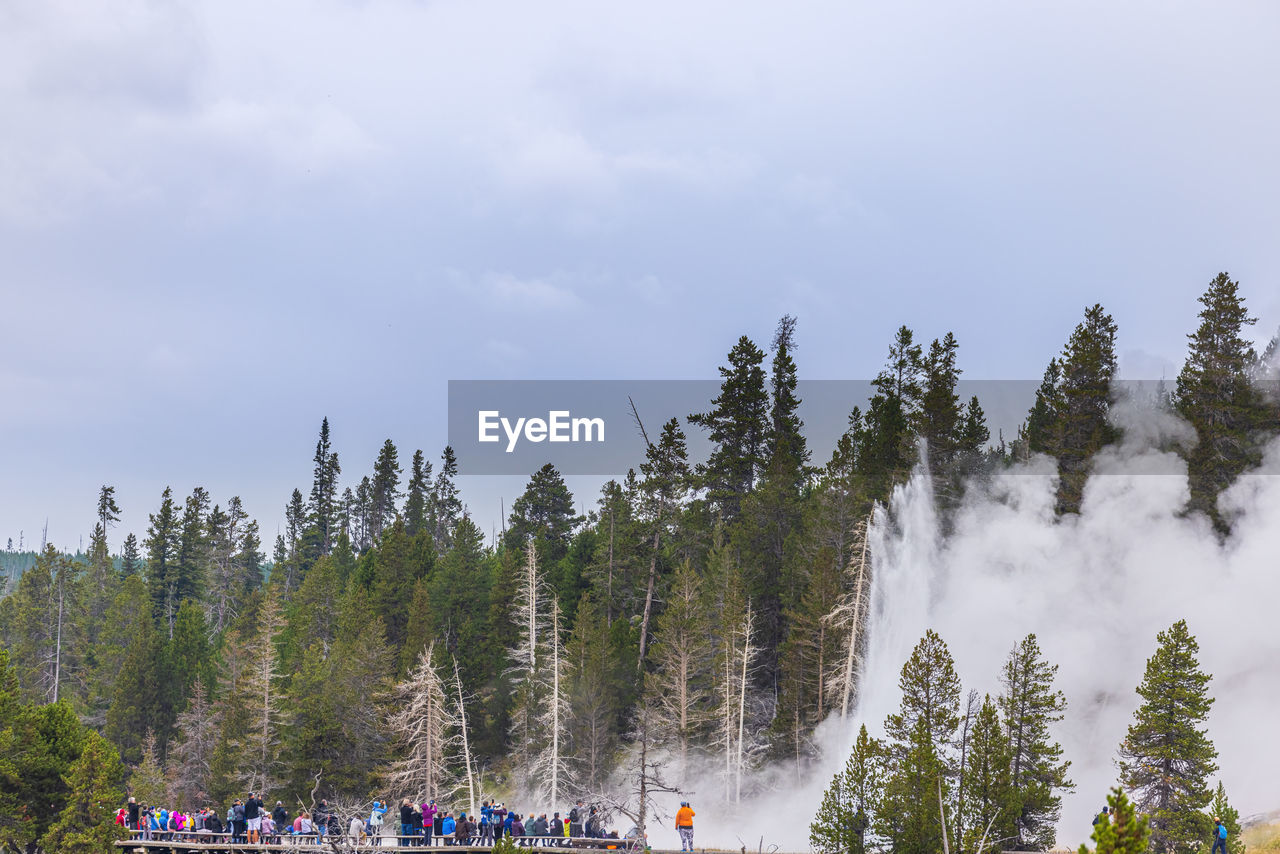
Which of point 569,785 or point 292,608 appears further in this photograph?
point 292,608

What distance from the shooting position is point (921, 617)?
56.2 meters

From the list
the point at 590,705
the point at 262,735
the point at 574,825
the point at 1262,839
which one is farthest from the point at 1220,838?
the point at 262,735

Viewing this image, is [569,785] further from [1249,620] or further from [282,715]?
[1249,620]

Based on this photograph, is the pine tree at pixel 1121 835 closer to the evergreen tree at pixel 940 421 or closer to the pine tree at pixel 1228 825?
the pine tree at pixel 1228 825

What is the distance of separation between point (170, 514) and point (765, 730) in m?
65.2

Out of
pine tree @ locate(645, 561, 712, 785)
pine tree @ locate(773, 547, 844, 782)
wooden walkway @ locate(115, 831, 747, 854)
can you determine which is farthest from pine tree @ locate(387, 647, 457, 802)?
pine tree @ locate(773, 547, 844, 782)

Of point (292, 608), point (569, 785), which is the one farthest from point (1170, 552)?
point (292, 608)

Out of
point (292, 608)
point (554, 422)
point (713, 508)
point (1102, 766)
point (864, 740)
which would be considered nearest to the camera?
point (864, 740)

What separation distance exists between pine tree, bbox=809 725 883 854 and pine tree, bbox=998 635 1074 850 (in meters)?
4.48

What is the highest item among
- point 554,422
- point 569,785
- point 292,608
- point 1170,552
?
point 554,422

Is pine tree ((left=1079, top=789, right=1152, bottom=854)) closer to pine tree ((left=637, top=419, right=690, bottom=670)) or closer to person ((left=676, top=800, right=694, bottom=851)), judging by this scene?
person ((left=676, top=800, right=694, bottom=851))

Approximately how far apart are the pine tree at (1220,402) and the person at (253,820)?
1829 inches

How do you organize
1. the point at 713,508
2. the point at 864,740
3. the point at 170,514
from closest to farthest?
1. the point at 864,740
2. the point at 713,508
3. the point at 170,514

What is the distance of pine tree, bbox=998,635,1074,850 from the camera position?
1428 inches
